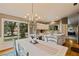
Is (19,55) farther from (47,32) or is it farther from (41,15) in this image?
(41,15)

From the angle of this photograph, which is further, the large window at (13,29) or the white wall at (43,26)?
the white wall at (43,26)

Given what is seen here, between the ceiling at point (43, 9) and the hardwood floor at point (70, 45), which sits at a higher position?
the ceiling at point (43, 9)

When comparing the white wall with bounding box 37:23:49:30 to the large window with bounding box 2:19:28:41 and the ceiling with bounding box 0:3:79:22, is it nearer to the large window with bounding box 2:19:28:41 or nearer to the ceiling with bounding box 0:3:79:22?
the ceiling with bounding box 0:3:79:22

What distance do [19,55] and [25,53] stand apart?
12 centimetres

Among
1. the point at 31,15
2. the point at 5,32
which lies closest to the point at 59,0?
the point at 31,15

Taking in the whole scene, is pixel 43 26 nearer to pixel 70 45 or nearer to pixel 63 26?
pixel 63 26

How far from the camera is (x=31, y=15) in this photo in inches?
68.8

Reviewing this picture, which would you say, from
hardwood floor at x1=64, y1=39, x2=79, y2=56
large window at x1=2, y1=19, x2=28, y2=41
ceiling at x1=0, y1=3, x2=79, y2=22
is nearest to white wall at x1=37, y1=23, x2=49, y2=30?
ceiling at x1=0, y1=3, x2=79, y2=22

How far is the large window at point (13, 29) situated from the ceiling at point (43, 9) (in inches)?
6.0

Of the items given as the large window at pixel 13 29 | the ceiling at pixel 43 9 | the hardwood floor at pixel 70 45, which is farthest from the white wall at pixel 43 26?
the hardwood floor at pixel 70 45

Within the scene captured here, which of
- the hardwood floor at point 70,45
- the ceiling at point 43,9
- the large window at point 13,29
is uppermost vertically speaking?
the ceiling at point 43,9

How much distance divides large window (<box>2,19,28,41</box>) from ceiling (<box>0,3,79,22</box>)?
153 millimetres

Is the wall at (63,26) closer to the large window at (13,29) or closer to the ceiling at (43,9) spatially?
the ceiling at (43,9)

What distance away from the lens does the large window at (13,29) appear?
167 centimetres
